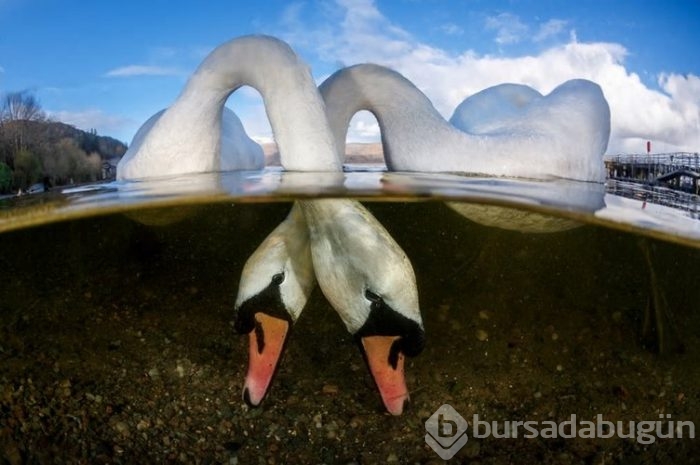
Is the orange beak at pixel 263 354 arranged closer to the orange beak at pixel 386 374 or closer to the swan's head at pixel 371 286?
the swan's head at pixel 371 286

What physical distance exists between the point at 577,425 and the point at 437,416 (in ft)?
3.52

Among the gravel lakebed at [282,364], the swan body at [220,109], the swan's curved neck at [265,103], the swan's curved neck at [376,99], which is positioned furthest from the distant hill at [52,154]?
the swan's curved neck at [376,99]

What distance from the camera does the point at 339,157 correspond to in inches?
125

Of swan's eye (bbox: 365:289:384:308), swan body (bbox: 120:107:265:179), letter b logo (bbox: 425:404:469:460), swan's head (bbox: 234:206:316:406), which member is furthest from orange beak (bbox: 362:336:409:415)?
swan body (bbox: 120:107:265:179)

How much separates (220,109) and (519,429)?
3.22 meters

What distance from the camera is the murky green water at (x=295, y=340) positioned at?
3.15 metres

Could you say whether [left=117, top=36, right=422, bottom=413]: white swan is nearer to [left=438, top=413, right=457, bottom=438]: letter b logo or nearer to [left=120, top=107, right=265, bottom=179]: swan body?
[left=120, top=107, right=265, bottom=179]: swan body

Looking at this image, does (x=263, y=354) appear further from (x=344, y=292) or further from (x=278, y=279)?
(x=344, y=292)

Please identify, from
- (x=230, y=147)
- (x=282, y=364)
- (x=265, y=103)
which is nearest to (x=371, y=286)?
(x=265, y=103)

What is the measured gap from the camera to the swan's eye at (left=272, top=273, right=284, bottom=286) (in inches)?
97.8

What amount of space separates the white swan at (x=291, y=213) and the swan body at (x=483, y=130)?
78cm

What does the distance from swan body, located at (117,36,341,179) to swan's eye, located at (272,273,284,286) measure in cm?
63

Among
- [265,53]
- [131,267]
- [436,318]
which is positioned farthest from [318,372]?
[131,267]

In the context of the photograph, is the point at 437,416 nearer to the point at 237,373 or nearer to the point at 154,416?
the point at 237,373
